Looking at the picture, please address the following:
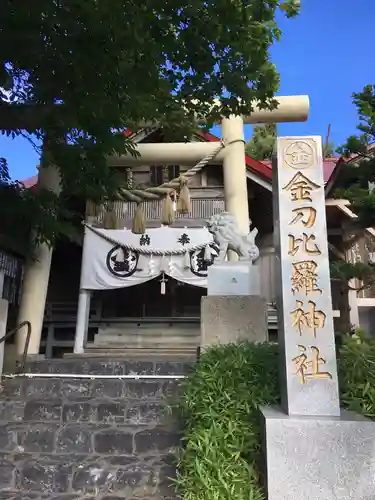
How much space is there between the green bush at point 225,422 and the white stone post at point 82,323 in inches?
249

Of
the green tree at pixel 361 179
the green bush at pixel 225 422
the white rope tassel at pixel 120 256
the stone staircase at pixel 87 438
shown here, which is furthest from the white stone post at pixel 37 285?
the green tree at pixel 361 179

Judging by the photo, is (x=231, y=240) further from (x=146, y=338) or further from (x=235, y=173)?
(x=146, y=338)

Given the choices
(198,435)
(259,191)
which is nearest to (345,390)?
(198,435)

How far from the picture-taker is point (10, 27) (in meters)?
3.97

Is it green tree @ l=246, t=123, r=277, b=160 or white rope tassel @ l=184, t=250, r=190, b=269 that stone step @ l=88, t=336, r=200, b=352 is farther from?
green tree @ l=246, t=123, r=277, b=160

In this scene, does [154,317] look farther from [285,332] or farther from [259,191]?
[285,332]

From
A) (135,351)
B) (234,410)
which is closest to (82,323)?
(135,351)

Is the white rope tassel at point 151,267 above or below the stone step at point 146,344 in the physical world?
above

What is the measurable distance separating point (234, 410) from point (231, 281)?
2910mm

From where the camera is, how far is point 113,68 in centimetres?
464

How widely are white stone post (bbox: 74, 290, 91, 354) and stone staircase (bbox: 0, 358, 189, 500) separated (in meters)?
4.01

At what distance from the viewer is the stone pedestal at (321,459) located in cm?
313

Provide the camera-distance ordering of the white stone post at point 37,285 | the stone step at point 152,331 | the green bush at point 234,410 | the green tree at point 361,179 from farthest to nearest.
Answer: the stone step at point 152,331, the white stone post at point 37,285, the green tree at point 361,179, the green bush at point 234,410

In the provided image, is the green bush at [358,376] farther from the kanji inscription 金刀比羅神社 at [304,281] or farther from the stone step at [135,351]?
the stone step at [135,351]
